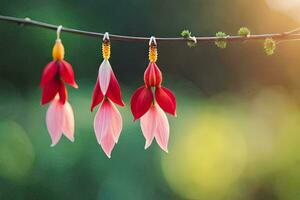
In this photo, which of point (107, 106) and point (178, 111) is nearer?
point (107, 106)

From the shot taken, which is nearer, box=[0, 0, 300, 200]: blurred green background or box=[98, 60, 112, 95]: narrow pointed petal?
box=[98, 60, 112, 95]: narrow pointed petal

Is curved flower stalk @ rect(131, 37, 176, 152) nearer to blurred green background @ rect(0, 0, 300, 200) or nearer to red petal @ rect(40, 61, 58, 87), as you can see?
red petal @ rect(40, 61, 58, 87)

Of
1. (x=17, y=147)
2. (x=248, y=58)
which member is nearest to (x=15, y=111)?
(x=17, y=147)

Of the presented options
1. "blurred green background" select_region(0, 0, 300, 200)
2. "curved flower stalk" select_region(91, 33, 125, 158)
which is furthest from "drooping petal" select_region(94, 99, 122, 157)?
"blurred green background" select_region(0, 0, 300, 200)

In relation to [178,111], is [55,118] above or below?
below

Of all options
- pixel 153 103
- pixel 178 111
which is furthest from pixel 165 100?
pixel 178 111

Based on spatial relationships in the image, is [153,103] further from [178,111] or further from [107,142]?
[178,111]

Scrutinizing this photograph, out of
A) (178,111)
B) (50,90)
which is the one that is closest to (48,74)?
(50,90)

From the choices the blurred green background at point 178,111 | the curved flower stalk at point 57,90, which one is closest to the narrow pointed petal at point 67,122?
the curved flower stalk at point 57,90
